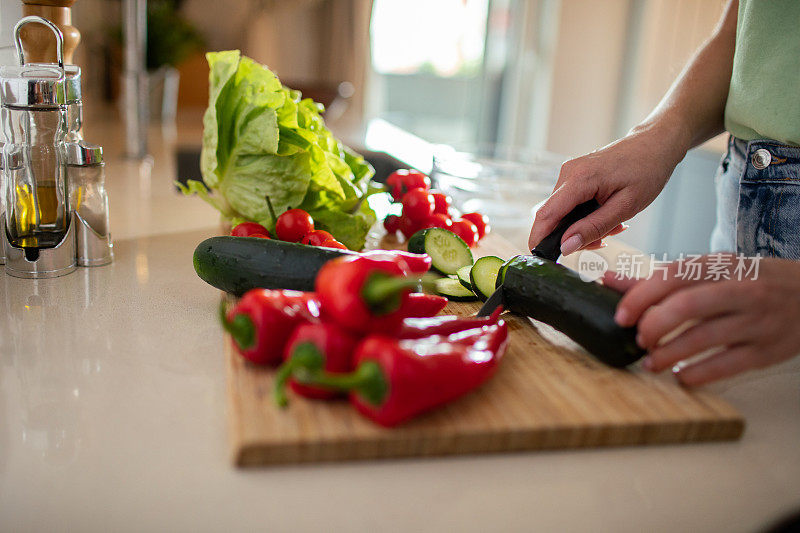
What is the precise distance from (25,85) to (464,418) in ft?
2.62

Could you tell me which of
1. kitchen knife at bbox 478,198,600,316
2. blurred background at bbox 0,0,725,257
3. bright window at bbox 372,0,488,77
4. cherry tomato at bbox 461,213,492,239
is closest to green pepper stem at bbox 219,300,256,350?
kitchen knife at bbox 478,198,600,316

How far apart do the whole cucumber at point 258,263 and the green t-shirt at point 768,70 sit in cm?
74

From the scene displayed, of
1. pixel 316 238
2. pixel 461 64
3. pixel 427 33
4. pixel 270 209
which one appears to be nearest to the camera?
pixel 316 238

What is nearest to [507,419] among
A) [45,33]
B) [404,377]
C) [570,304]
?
[404,377]

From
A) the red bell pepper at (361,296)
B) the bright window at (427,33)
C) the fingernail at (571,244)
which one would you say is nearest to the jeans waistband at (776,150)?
the fingernail at (571,244)

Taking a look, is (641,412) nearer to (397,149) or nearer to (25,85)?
(25,85)

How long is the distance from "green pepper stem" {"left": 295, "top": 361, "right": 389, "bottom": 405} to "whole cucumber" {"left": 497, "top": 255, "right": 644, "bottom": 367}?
0.33 metres

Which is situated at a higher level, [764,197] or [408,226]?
[764,197]

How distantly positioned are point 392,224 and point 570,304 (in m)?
0.69

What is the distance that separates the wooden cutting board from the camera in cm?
65

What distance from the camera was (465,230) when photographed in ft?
Result: 4.75

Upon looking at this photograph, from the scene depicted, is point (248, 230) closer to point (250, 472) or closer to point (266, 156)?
point (266, 156)

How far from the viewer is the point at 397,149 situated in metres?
2.62

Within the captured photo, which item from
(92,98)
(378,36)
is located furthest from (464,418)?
(378,36)
